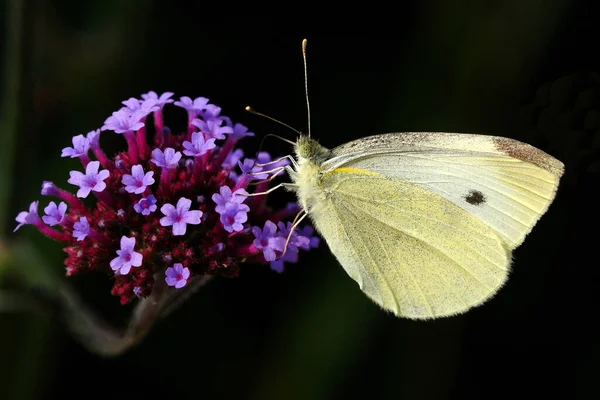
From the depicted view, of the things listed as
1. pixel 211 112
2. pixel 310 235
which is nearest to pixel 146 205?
pixel 211 112

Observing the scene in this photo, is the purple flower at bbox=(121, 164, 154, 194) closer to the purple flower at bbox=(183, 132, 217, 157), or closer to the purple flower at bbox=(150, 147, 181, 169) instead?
the purple flower at bbox=(150, 147, 181, 169)

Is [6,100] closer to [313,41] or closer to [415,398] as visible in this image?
[313,41]

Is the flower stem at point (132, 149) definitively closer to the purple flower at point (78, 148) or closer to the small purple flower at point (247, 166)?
the purple flower at point (78, 148)

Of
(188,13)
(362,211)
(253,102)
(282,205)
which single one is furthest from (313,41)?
(362,211)

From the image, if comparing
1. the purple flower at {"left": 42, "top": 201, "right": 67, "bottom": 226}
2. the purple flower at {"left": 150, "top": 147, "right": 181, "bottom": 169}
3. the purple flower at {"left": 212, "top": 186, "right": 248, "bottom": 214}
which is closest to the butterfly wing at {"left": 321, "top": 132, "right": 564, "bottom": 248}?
the purple flower at {"left": 212, "top": 186, "right": 248, "bottom": 214}

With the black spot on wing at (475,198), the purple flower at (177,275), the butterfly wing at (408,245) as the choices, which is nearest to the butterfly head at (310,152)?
the butterfly wing at (408,245)

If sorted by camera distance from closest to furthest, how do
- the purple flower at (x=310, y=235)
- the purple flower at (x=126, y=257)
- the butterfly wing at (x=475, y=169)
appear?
the purple flower at (x=126, y=257), the butterfly wing at (x=475, y=169), the purple flower at (x=310, y=235)

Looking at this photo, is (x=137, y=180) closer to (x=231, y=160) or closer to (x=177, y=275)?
(x=177, y=275)
